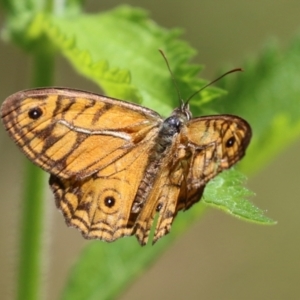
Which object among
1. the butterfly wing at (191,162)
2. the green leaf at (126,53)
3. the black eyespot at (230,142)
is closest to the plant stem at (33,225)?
the green leaf at (126,53)

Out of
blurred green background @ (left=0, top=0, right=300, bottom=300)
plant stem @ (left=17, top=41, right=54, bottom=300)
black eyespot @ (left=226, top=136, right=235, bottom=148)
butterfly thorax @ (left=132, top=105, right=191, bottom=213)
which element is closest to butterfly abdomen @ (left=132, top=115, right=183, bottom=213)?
butterfly thorax @ (left=132, top=105, right=191, bottom=213)

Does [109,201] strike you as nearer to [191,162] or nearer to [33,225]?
[191,162]

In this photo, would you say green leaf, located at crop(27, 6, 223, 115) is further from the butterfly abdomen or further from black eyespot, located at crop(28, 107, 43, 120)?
Answer: black eyespot, located at crop(28, 107, 43, 120)

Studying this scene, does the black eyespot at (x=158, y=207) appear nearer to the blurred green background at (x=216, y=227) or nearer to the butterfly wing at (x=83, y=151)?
the butterfly wing at (x=83, y=151)

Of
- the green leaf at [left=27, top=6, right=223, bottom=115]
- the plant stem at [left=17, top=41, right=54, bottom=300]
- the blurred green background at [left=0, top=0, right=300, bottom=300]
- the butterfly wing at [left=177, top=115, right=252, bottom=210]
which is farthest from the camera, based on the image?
the blurred green background at [left=0, top=0, right=300, bottom=300]

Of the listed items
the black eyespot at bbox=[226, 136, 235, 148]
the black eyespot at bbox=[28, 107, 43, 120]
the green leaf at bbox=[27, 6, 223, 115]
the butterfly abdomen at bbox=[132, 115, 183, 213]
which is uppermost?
the green leaf at bbox=[27, 6, 223, 115]

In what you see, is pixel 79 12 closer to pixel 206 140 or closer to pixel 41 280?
pixel 206 140
